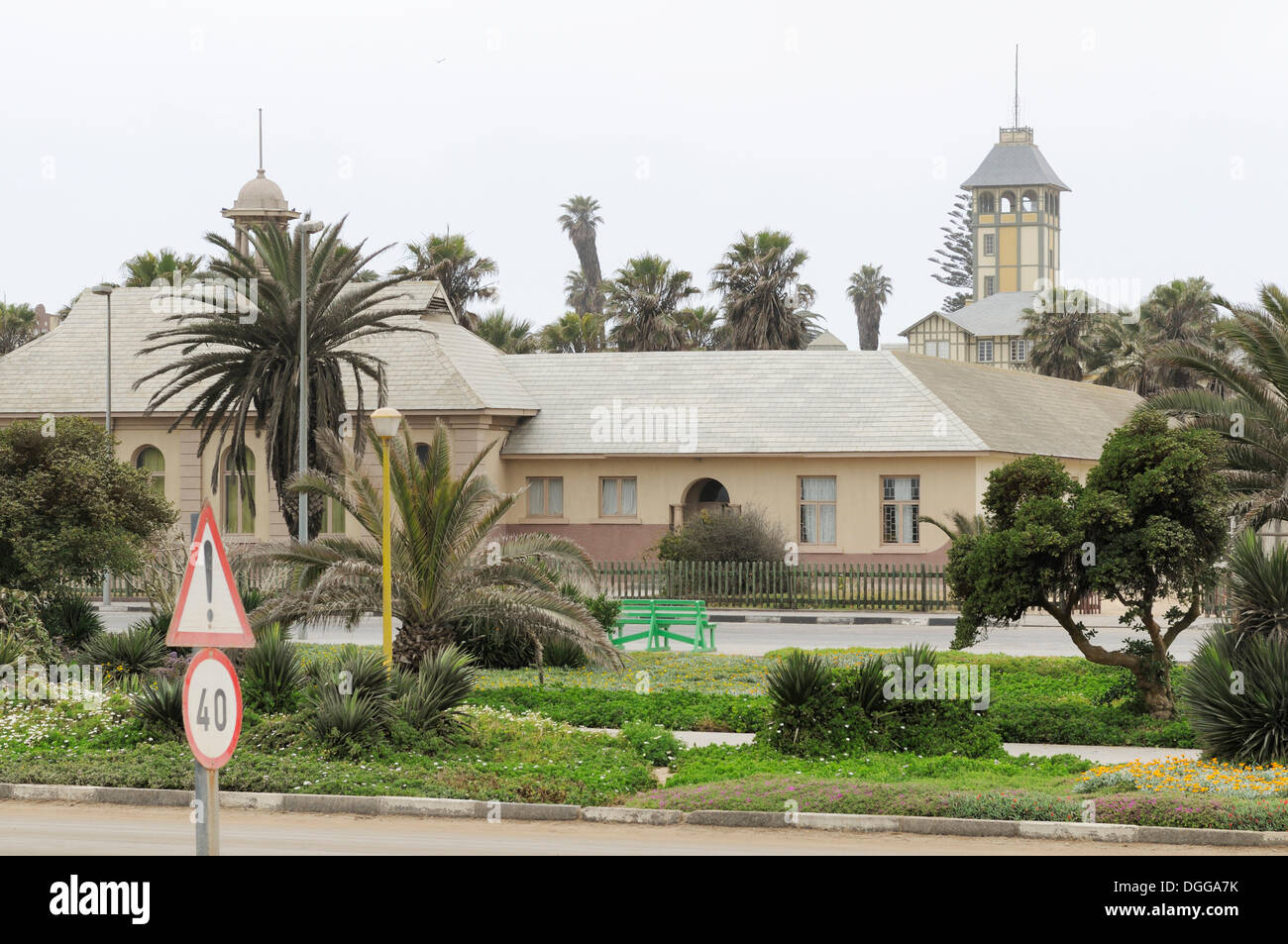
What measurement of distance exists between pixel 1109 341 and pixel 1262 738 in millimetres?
51420

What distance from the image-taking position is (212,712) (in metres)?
7.92

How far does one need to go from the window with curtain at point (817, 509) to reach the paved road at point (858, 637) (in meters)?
9.02

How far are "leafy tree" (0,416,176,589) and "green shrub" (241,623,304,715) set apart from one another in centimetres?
710

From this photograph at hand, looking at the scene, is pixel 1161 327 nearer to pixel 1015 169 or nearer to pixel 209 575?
pixel 209 575

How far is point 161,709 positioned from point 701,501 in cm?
3047

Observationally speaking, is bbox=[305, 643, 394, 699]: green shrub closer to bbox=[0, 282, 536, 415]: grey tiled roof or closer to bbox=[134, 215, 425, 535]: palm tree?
bbox=[134, 215, 425, 535]: palm tree

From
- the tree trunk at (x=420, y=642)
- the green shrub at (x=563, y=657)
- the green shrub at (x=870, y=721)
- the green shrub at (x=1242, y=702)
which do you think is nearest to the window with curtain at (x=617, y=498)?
the green shrub at (x=563, y=657)

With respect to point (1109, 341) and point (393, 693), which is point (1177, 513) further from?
point (1109, 341)

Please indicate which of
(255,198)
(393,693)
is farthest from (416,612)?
(255,198)

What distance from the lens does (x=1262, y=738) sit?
533 inches

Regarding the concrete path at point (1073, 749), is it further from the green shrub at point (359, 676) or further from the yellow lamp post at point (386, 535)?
the yellow lamp post at point (386, 535)

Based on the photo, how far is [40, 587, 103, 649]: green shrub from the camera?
23562mm

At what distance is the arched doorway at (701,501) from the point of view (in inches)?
1740
